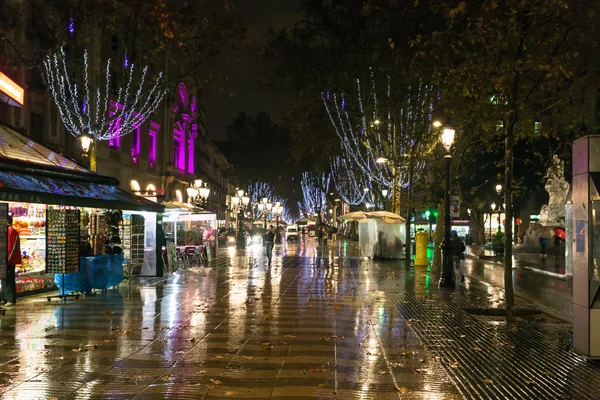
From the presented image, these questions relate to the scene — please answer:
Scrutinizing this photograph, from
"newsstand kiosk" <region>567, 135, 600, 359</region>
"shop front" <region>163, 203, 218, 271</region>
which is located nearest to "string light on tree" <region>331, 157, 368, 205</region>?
"shop front" <region>163, 203, 218, 271</region>

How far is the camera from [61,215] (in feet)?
44.2

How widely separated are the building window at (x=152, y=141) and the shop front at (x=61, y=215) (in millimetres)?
22797

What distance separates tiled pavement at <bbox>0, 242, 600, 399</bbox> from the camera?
21.4 ft

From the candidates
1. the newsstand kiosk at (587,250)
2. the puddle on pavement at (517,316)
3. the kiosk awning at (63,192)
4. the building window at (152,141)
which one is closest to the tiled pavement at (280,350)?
the puddle on pavement at (517,316)

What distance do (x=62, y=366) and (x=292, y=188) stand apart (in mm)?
83524

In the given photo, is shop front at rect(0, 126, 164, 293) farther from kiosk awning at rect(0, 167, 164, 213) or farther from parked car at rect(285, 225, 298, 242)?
parked car at rect(285, 225, 298, 242)

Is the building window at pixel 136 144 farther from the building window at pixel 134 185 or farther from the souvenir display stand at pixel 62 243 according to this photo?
the souvenir display stand at pixel 62 243

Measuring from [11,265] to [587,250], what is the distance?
11346mm

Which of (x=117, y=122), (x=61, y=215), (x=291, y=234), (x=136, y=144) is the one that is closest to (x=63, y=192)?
(x=61, y=215)

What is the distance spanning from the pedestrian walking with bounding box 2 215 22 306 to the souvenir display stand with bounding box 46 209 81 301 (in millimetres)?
648

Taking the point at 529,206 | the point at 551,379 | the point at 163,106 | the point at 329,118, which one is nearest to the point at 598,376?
the point at 551,379

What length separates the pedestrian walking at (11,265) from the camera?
12.5 meters

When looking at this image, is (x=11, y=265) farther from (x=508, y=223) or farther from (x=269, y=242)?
(x=269, y=242)

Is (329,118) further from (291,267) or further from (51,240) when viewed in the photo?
(51,240)
